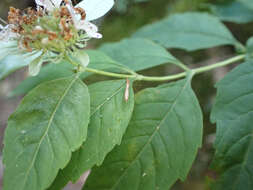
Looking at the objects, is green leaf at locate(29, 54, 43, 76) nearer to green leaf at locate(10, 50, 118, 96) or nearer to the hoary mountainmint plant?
the hoary mountainmint plant

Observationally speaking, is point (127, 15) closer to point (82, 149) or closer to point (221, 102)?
point (221, 102)

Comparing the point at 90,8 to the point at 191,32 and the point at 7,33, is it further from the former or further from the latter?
the point at 191,32

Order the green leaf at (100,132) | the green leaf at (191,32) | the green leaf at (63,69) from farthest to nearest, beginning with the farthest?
the green leaf at (191,32) → the green leaf at (63,69) → the green leaf at (100,132)

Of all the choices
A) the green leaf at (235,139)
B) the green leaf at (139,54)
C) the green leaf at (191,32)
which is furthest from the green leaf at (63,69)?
the green leaf at (191,32)

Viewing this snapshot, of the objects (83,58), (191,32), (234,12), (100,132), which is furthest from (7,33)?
(234,12)

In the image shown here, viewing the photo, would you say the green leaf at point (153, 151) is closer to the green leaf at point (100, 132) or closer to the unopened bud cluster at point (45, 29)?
the green leaf at point (100, 132)

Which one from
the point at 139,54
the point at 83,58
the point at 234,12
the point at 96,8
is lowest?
the point at 234,12

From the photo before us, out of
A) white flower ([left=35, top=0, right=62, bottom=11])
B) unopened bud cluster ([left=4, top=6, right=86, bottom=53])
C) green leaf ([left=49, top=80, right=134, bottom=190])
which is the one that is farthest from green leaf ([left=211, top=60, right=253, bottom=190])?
white flower ([left=35, top=0, right=62, bottom=11])

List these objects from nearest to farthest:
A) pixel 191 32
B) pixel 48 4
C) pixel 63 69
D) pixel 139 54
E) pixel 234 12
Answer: pixel 48 4 < pixel 63 69 < pixel 139 54 < pixel 191 32 < pixel 234 12
